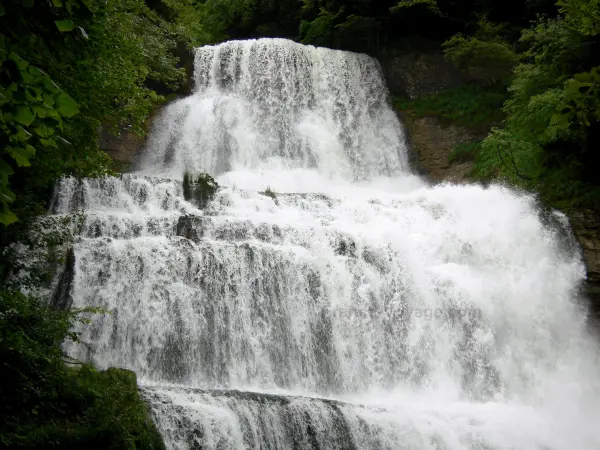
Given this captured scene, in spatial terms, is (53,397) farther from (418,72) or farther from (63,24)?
(418,72)

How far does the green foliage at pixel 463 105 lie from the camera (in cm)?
1914

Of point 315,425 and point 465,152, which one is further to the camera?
point 465,152

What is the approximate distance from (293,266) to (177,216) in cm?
243

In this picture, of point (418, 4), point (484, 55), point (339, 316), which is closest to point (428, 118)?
point (484, 55)

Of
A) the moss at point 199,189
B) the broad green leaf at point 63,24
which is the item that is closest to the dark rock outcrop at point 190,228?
the moss at point 199,189

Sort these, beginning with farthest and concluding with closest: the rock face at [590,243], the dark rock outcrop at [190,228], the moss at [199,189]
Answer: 1. the moss at [199,189]
2. the rock face at [590,243]
3. the dark rock outcrop at [190,228]

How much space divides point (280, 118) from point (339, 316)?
954 centimetres

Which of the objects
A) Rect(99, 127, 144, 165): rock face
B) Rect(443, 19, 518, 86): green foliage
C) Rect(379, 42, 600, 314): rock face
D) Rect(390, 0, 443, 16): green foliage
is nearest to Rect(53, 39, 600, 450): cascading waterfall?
Rect(379, 42, 600, 314): rock face

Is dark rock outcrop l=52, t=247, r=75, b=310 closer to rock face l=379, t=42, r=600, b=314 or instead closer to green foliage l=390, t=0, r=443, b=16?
rock face l=379, t=42, r=600, b=314

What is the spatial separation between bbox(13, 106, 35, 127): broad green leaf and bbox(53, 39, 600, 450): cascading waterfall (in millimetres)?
4865

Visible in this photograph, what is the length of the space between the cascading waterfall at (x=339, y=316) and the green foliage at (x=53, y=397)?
1.92ft

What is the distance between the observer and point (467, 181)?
17516 mm

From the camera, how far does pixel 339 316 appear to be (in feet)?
36.1

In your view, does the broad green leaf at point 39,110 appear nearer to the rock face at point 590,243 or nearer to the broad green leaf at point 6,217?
the broad green leaf at point 6,217
